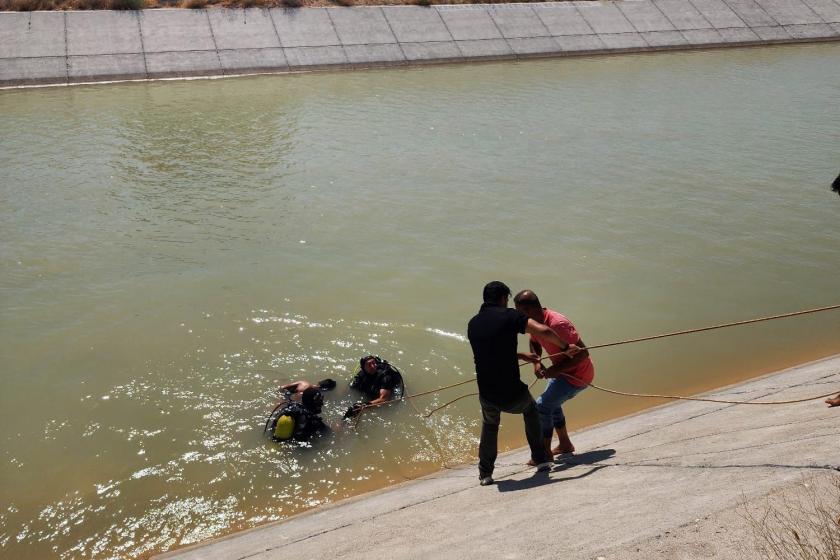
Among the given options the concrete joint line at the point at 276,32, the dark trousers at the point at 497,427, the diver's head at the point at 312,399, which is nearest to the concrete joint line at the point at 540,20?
the concrete joint line at the point at 276,32

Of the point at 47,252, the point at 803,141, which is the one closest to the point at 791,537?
the point at 47,252

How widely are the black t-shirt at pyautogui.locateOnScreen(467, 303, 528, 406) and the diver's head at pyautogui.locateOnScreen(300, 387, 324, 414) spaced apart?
2695mm

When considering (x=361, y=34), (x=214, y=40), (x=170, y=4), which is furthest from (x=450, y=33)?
(x=170, y=4)

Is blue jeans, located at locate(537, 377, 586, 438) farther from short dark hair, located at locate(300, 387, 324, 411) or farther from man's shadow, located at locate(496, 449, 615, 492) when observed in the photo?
short dark hair, located at locate(300, 387, 324, 411)

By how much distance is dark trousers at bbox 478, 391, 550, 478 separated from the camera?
19.0ft

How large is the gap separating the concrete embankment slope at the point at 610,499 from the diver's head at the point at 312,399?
4.19ft

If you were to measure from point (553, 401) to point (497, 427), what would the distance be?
63cm

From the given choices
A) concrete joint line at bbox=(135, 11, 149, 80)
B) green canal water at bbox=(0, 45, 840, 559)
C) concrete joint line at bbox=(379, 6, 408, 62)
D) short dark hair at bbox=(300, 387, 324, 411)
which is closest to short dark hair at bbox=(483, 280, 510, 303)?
green canal water at bbox=(0, 45, 840, 559)

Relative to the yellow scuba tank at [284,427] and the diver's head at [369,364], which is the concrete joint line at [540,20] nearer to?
the diver's head at [369,364]

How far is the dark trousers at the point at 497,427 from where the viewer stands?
5785 mm

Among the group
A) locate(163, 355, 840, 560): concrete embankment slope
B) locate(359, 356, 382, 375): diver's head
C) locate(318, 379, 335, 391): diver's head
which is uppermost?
locate(359, 356, 382, 375): diver's head

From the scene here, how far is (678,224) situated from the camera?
13.2 meters

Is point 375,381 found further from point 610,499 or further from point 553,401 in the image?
point 610,499

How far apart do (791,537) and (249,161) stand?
47.9 ft
